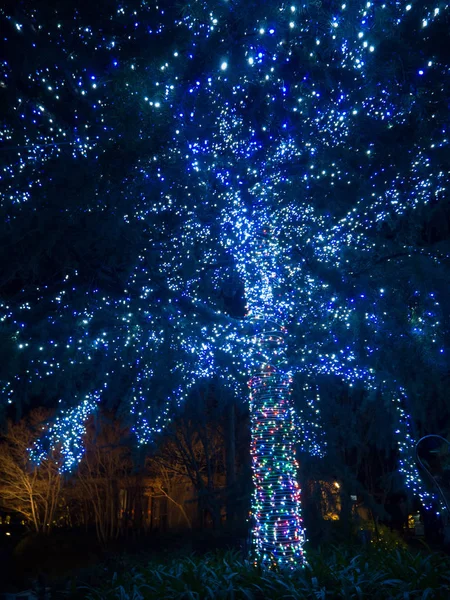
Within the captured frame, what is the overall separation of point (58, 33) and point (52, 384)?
4.13 metres

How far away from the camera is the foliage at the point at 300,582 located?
4418 mm

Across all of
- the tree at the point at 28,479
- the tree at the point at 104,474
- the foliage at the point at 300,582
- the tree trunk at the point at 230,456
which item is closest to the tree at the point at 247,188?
the foliage at the point at 300,582

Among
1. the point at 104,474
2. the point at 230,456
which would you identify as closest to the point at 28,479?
the point at 104,474

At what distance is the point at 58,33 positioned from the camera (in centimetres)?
470

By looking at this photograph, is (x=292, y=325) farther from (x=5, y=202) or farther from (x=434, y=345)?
(x=5, y=202)

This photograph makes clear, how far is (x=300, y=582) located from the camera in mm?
4680

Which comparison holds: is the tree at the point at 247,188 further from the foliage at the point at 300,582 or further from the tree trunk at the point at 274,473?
the foliage at the point at 300,582

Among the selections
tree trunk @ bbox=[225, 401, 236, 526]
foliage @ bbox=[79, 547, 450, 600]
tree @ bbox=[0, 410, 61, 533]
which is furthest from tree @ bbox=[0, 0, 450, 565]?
tree @ bbox=[0, 410, 61, 533]

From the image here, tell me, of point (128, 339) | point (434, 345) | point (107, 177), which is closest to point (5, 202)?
point (107, 177)

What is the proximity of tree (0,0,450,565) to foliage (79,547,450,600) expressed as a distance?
1.08 meters

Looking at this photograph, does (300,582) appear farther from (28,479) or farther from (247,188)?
(28,479)

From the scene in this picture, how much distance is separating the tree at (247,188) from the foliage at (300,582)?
1.08 m

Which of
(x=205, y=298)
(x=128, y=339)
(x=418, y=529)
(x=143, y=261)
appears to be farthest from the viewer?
(x=418, y=529)

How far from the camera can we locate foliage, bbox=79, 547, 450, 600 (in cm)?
442
